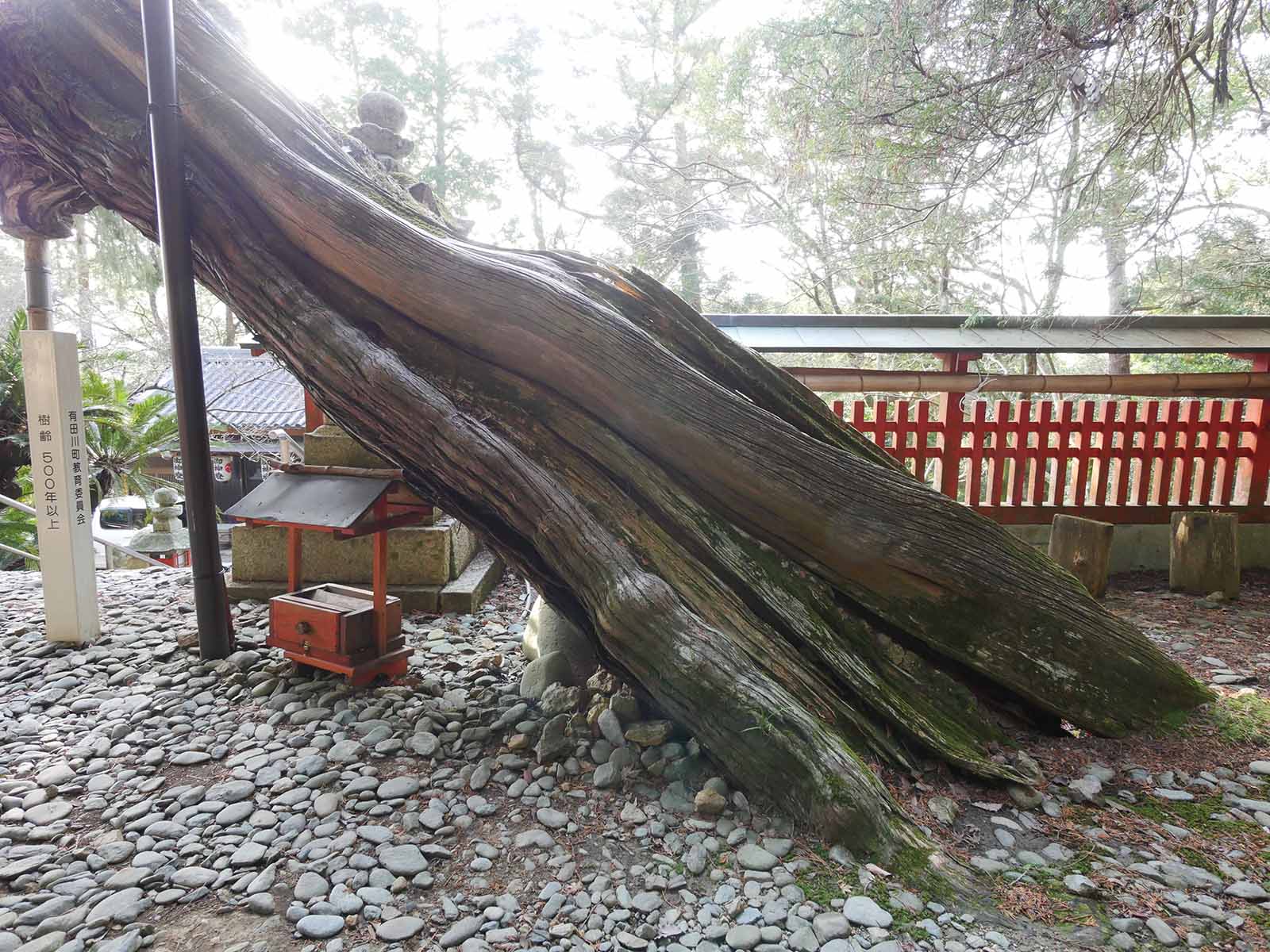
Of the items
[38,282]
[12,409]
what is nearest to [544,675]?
[38,282]

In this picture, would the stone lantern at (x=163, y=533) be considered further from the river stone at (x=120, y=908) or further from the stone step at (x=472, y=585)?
the river stone at (x=120, y=908)

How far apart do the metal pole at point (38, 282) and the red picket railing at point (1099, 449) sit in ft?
17.2

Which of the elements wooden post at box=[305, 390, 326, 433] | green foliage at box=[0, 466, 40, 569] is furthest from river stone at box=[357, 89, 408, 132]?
green foliage at box=[0, 466, 40, 569]

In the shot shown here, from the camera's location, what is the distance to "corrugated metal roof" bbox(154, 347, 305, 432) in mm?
13312

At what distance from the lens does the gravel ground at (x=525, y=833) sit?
182 centimetres

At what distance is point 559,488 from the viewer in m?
2.68

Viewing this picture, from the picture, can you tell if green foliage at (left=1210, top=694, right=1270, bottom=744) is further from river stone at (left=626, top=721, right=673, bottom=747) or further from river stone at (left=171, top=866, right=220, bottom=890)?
river stone at (left=171, top=866, right=220, bottom=890)

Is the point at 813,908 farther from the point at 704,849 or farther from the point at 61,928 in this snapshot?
the point at 61,928

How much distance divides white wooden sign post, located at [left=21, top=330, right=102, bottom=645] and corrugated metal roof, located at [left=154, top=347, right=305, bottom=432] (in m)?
9.42

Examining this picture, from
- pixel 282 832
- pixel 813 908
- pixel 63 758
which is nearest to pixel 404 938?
pixel 282 832

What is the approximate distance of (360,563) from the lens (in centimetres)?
475

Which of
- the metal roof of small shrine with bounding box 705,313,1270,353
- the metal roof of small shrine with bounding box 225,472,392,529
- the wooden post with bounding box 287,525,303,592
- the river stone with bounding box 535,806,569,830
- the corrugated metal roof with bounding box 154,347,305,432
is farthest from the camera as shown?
the corrugated metal roof with bounding box 154,347,305,432

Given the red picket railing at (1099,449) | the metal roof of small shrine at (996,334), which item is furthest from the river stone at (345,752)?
the red picket railing at (1099,449)

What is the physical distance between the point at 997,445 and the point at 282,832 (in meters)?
5.38
